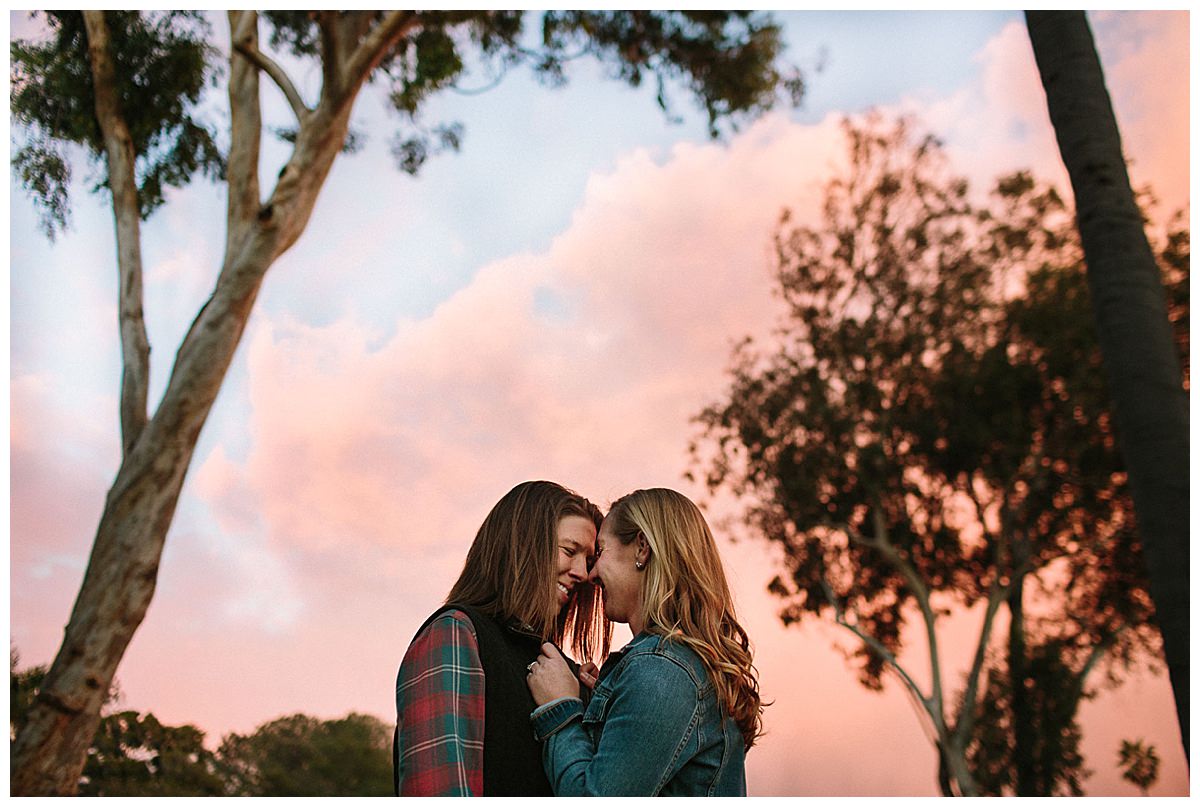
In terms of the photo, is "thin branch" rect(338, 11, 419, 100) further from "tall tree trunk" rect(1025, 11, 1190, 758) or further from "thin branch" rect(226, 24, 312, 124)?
"tall tree trunk" rect(1025, 11, 1190, 758)

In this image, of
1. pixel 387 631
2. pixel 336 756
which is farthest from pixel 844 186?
pixel 336 756

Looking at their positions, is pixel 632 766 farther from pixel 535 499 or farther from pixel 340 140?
pixel 340 140

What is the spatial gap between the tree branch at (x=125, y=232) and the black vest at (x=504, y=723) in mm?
4173

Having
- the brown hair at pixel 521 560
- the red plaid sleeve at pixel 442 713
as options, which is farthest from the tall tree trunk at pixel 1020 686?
the red plaid sleeve at pixel 442 713

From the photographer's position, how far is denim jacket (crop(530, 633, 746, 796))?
1.48 metres

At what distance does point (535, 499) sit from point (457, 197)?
20.7 ft

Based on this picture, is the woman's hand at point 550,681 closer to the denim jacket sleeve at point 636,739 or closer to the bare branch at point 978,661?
the denim jacket sleeve at point 636,739

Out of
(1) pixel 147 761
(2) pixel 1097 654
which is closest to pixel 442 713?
(1) pixel 147 761

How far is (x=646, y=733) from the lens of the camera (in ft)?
4.86

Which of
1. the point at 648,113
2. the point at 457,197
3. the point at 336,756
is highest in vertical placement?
the point at 648,113

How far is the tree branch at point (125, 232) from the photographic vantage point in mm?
5234

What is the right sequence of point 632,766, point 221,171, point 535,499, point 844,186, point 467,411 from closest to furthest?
point 632,766
point 535,499
point 221,171
point 467,411
point 844,186

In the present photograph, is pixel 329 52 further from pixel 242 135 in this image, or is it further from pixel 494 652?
pixel 494 652

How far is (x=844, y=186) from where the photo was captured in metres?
9.30
